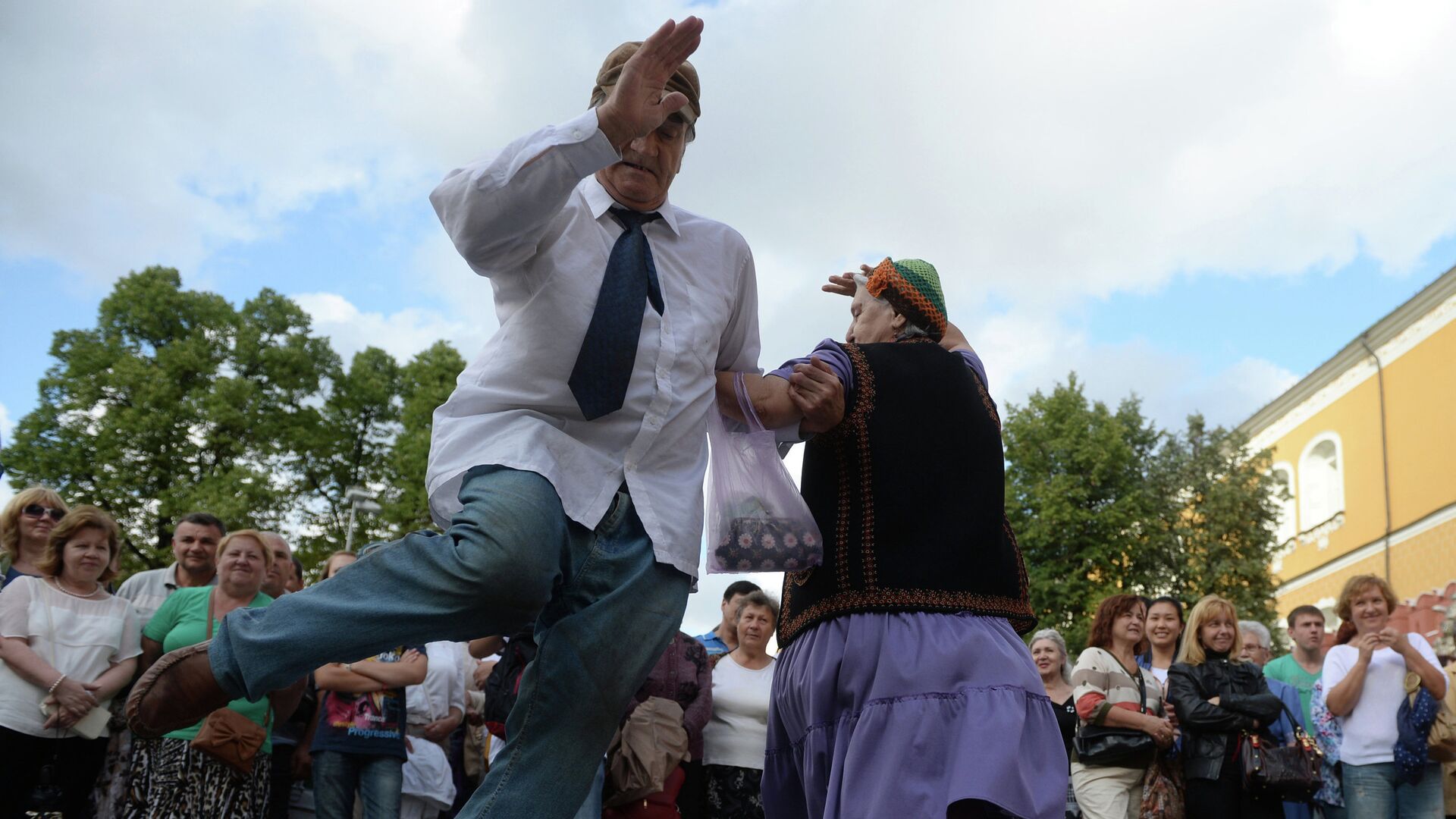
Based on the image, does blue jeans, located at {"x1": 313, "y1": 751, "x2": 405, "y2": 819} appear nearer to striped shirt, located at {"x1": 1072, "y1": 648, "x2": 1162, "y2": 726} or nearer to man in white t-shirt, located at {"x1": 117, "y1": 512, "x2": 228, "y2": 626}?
man in white t-shirt, located at {"x1": 117, "y1": 512, "x2": 228, "y2": 626}

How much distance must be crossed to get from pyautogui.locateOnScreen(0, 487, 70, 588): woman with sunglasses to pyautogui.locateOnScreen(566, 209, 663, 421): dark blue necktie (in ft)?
16.1

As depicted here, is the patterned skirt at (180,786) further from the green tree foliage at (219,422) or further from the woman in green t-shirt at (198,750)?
the green tree foliage at (219,422)

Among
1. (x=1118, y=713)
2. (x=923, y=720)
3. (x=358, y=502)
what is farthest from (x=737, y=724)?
(x=358, y=502)

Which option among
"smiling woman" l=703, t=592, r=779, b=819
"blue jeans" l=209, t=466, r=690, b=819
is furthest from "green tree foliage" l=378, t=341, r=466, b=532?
"blue jeans" l=209, t=466, r=690, b=819

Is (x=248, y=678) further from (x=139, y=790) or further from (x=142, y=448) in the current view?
(x=142, y=448)

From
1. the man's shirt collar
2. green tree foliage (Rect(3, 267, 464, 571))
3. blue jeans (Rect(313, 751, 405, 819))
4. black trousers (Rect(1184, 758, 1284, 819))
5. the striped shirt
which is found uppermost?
green tree foliage (Rect(3, 267, 464, 571))

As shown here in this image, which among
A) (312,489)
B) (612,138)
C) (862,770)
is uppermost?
(312,489)

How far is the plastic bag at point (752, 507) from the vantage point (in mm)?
3635

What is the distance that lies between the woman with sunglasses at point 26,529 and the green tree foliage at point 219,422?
883 inches

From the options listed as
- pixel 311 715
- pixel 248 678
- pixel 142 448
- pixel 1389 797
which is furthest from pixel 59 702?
pixel 142 448

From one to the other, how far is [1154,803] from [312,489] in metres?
28.9

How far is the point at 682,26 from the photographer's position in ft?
9.75

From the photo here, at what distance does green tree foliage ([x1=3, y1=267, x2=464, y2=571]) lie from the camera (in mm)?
29234

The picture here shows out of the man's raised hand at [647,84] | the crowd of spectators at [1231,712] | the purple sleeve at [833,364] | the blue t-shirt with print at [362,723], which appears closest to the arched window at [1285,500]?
the crowd of spectators at [1231,712]
